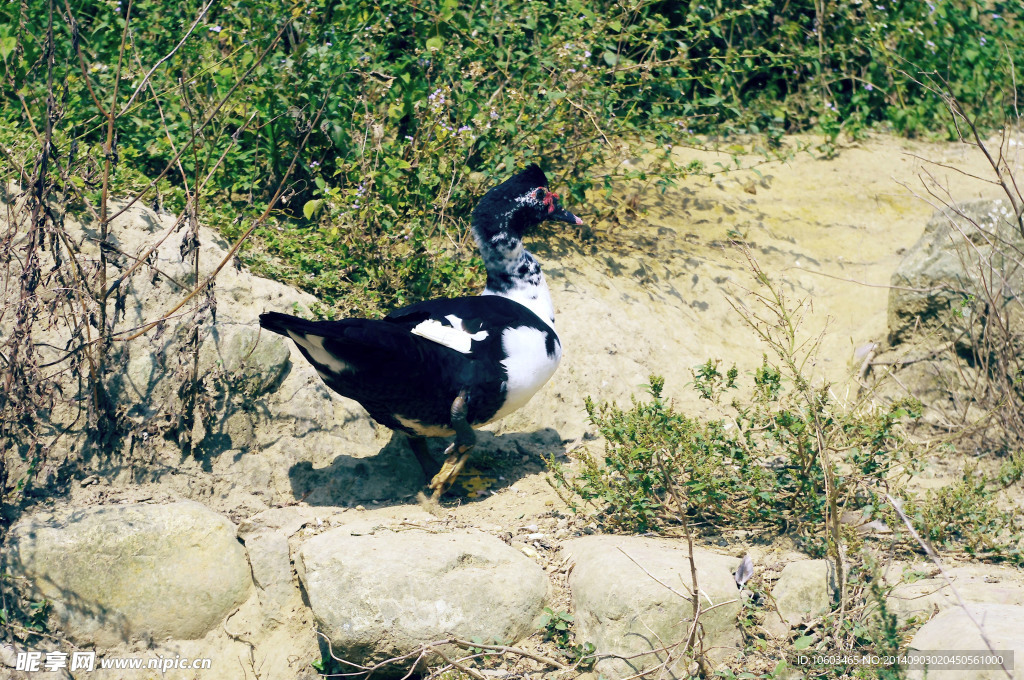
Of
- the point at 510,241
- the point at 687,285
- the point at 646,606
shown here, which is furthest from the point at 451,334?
the point at 687,285

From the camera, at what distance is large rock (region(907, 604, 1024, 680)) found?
3.05 m

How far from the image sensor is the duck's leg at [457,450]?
15.1ft

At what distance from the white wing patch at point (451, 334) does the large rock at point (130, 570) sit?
4.21ft

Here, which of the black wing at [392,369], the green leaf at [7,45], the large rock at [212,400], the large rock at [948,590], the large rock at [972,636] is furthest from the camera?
the green leaf at [7,45]

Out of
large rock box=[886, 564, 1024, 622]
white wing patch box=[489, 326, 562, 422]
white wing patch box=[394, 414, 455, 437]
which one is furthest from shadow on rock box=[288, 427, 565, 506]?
large rock box=[886, 564, 1024, 622]

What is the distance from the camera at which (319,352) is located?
13.9ft

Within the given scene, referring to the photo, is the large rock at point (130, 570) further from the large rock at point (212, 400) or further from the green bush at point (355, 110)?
the green bush at point (355, 110)

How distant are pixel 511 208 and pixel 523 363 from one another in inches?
37.3

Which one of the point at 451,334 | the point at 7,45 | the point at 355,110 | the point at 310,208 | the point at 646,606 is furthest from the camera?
the point at 355,110

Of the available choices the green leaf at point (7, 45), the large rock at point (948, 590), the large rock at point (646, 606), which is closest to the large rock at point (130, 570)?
the large rock at point (646, 606)

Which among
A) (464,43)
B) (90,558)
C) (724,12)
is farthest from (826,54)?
(90,558)

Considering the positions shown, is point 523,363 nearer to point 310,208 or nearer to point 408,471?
point 408,471

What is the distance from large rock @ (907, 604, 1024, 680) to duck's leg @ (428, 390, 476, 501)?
6.98ft

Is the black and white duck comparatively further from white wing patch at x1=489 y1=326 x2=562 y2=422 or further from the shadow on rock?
the shadow on rock
